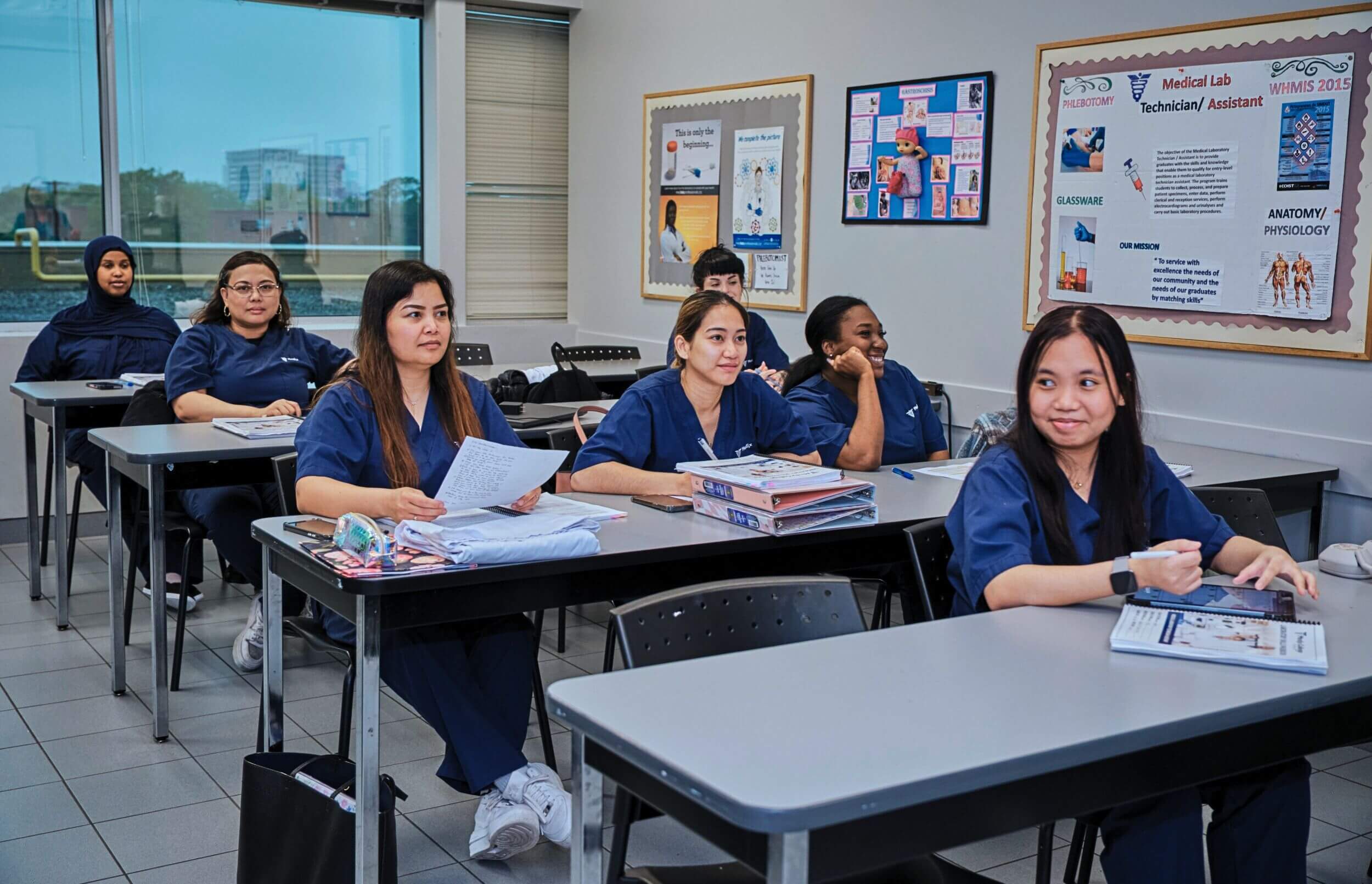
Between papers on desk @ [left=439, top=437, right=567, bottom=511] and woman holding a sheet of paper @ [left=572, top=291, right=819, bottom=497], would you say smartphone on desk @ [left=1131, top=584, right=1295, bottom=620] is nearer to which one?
papers on desk @ [left=439, top=437, right=567, bottom=511]

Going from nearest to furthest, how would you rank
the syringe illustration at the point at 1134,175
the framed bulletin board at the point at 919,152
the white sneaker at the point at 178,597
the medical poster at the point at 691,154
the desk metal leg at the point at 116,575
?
the desk metal leg at the point at 116,575 → the syringe illustration at the point at 1134,175 → the white sneaker at the point at 178,597 → the framed bulletin board at the point at 919,152 → the medical poster at the point at 691,154

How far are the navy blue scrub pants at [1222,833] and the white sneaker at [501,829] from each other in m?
1.16

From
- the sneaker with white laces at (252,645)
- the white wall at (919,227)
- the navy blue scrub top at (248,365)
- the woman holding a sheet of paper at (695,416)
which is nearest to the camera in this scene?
the woman holding a sheet of paper at (695,416)

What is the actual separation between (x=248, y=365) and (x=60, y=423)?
65 centimetres

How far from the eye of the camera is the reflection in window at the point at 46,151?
18.9 feet

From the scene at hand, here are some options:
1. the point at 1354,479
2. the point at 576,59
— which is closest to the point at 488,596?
the point at 1354,479

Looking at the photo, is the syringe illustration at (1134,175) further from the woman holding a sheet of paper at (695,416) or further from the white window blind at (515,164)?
the white window blind at (515,164)

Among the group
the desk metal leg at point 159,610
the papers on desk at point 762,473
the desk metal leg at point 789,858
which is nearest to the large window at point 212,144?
the desk metal leg at point 159,610

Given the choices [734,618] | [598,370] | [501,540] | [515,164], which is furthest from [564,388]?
[734,618]

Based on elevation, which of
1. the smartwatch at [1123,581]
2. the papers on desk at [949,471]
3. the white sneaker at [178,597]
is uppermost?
the smartwatch at [1123,581]

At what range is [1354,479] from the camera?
3621 mm

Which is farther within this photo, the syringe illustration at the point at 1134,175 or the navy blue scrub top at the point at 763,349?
the navy blue scrub top at the point at 763,349

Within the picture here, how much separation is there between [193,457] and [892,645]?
2290 mm

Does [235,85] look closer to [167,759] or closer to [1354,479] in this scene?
[167,759]
